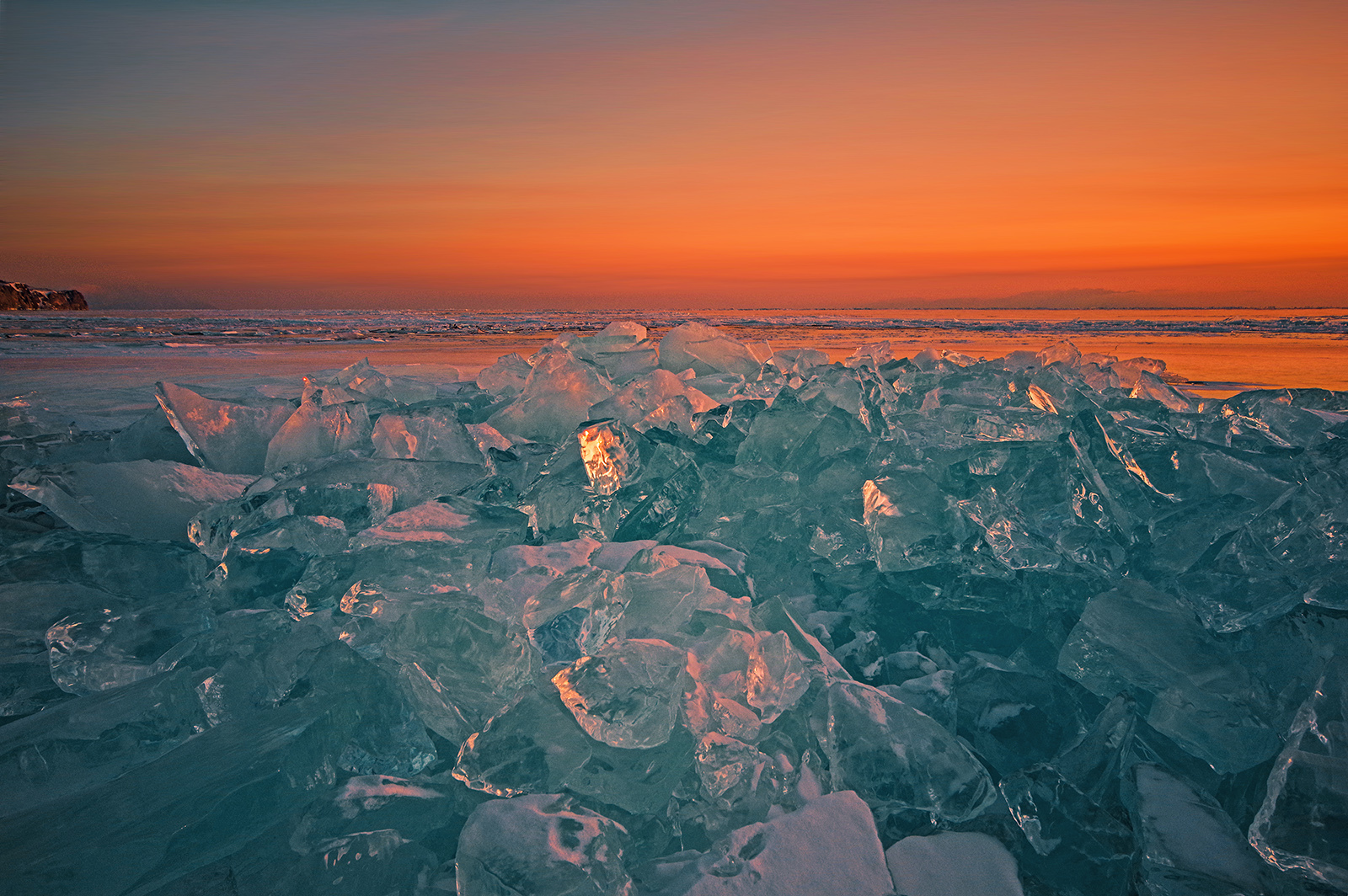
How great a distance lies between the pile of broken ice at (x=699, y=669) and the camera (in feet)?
3.29

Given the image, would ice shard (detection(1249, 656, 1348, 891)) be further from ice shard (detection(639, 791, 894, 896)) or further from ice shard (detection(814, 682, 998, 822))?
ice shard (detection(639, 791, 894, 896))

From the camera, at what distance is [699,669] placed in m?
1.21

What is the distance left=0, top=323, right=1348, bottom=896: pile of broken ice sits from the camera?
1.00 metres

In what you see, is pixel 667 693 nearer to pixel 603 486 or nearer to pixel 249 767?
pixel 249 767

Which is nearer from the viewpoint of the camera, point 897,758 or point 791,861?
point 791,861

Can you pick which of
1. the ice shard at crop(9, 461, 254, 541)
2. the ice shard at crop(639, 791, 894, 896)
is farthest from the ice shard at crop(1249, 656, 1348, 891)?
the ice shard at crop(9, 461, 254, 541)

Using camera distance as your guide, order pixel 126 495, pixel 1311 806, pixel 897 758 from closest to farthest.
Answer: pixel 1311 806
pixel 897 758
pixel 126 495

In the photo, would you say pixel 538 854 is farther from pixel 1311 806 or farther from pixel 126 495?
pixel 126 495

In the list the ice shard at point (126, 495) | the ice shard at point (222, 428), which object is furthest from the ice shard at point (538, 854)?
the ice shard at point (222, 428)

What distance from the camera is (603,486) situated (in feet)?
6.33

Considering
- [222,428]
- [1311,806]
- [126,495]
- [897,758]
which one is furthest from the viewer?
[222,428]

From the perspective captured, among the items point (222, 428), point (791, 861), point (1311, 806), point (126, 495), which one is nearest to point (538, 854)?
point (791, 861)

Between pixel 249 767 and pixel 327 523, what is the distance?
605 mm

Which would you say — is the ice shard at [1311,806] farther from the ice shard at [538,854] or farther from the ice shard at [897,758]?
the ice shard at [538,854]
